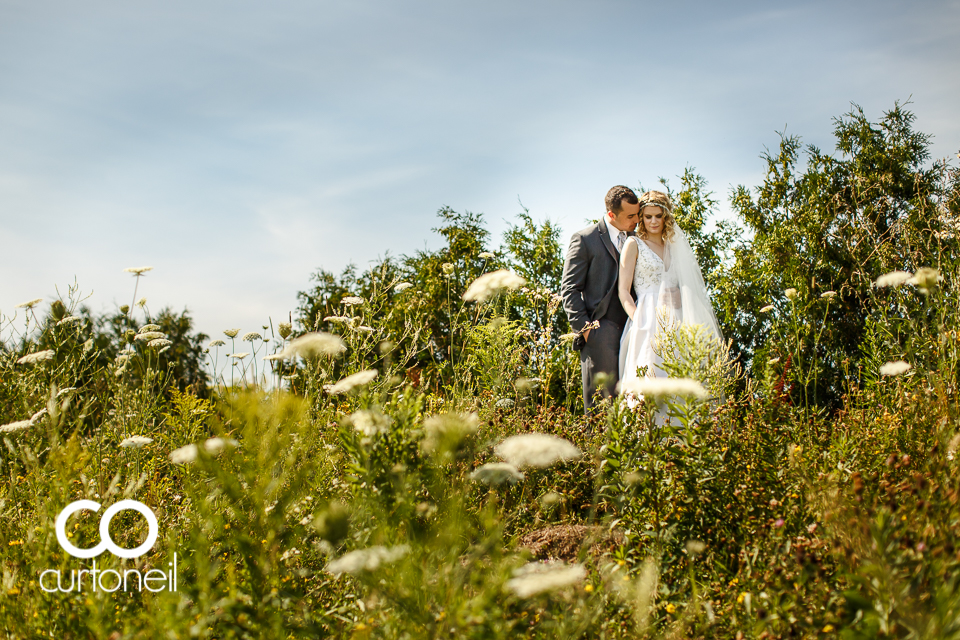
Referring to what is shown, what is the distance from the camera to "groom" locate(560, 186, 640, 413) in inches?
190

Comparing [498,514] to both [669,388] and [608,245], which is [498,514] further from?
[608,245]

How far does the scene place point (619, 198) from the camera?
4.94 meters

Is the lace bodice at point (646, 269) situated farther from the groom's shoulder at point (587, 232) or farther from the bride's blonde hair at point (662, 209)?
the groom's shoulder at point (587, 232)

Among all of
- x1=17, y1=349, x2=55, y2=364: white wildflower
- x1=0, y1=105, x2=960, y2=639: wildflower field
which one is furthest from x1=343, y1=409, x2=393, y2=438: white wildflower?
x1=17, y1=349, x2=55, y2=364: white wildflower

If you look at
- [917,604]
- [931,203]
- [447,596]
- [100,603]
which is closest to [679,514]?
[917,604]

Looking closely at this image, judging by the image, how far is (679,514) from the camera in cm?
209

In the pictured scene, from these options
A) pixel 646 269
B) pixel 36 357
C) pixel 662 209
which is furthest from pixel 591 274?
pixel 36 357

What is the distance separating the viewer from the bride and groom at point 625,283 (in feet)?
15.1

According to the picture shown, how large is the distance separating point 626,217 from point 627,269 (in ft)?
1.55

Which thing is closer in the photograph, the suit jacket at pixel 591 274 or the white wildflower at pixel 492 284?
the white wildflower at pixel 492 284

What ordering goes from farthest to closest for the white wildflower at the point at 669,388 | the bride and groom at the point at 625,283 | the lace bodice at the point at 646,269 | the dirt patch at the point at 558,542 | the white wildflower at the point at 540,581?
the lace bodice at the point at 646,269 < the bride and groom at the point at 625,283 < the dirt patch at the point at 558,542 < the white wildflower at the point at 669,388 < the white wildflower at the point at 540,581

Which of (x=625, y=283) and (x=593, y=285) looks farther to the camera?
(x=593, y=285)

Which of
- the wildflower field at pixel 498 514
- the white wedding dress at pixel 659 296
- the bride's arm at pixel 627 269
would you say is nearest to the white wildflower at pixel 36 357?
the wildflower field at pixel 498 514

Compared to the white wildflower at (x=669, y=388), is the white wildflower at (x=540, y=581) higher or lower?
lower
